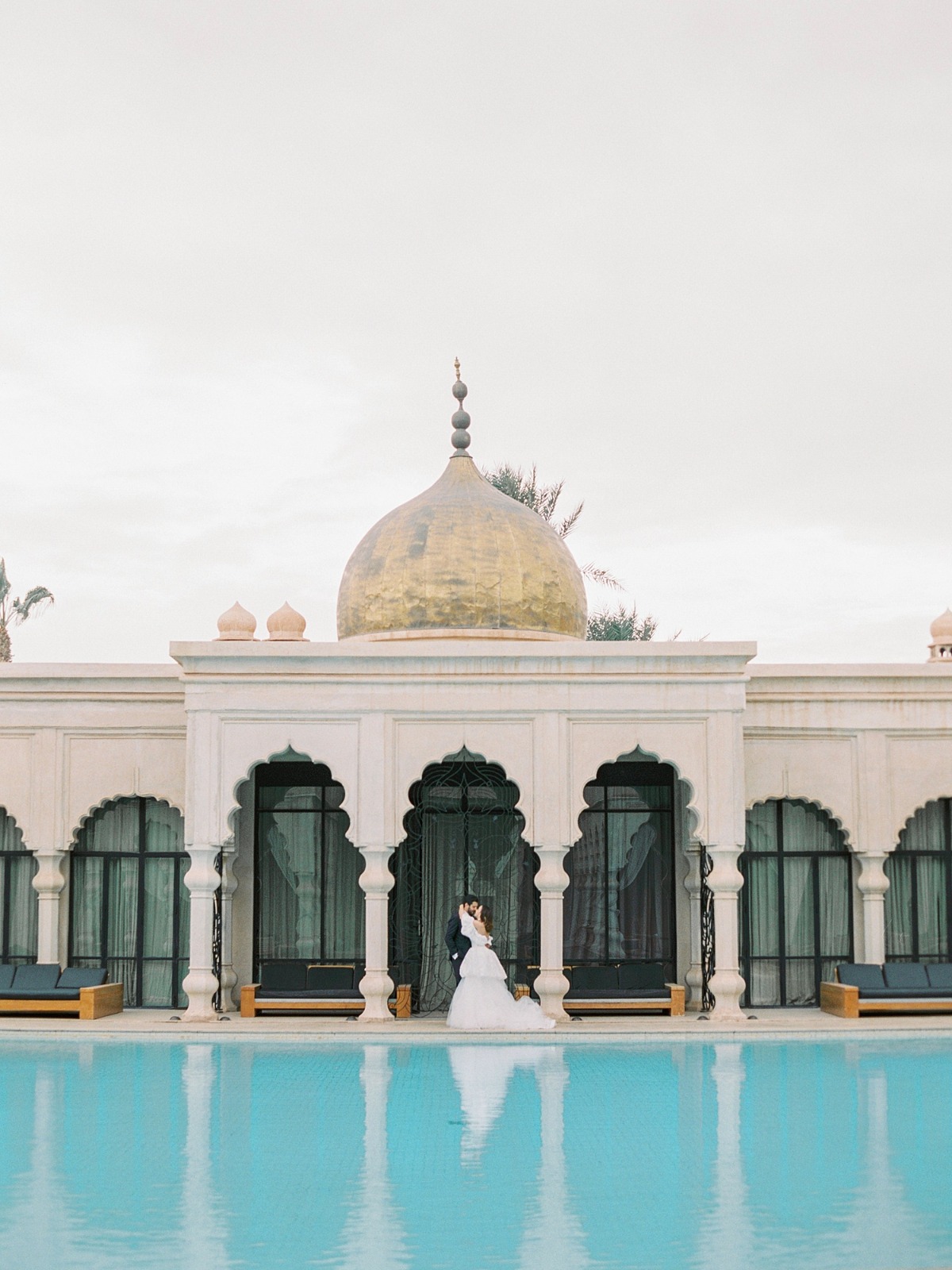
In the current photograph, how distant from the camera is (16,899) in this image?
17.6m

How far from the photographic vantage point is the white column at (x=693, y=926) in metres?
17.0

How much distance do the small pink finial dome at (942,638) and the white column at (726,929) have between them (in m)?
4.36

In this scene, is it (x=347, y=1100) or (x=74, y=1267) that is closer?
(x=74, y=1267)

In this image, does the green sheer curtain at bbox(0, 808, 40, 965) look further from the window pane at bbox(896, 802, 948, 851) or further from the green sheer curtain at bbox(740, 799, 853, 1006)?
the window pane at bbox(896, 802, 948, 851)

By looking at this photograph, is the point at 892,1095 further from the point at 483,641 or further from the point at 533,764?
the point at 483,641

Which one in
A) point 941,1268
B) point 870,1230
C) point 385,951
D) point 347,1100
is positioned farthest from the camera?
point 385,951

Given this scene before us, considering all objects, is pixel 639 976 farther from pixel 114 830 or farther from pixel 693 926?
pixel 114 830

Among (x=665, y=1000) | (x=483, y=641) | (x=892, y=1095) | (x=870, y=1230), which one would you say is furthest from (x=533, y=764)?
(x=870, y=1230)

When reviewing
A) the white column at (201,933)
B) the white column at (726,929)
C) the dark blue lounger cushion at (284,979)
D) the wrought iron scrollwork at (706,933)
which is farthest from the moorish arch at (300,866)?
the white column at (726,929)

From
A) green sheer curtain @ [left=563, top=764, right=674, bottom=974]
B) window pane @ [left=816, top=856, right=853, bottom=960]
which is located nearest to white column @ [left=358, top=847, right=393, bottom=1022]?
green sheer curtain @ [left=563, top=764, right=674, bottom=974]

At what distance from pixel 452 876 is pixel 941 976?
5451 mm

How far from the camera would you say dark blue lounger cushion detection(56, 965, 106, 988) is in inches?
642

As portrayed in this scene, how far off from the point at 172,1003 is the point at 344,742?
4044mm

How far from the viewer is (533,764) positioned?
51.9 feet
